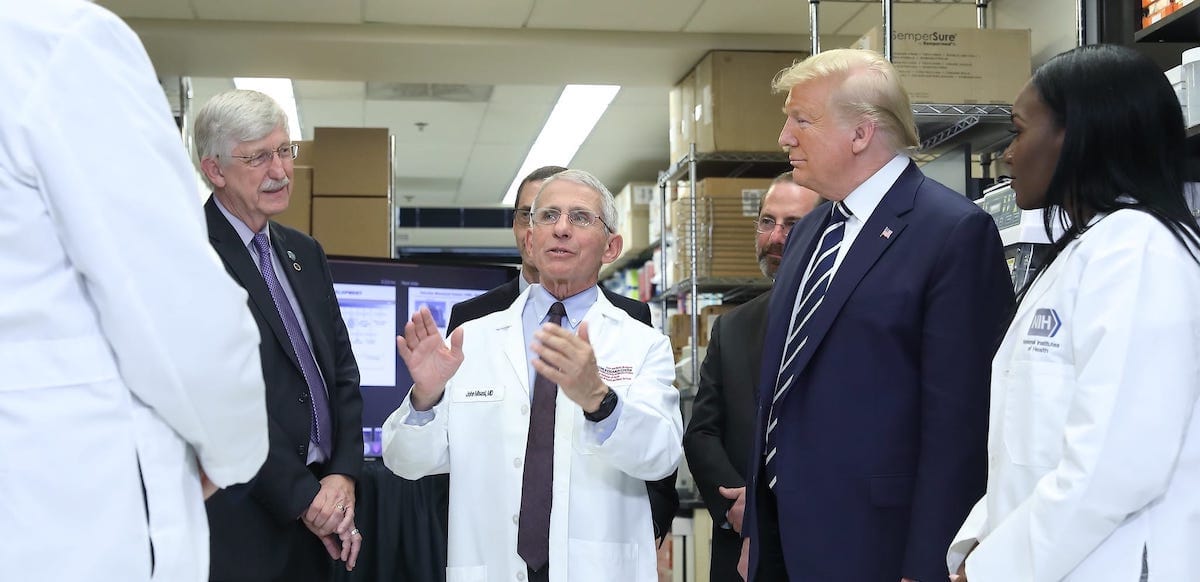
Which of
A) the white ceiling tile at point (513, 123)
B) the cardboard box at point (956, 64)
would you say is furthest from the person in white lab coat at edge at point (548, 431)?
the white ceiling tile at point (513, 123)

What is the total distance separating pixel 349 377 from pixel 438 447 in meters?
0.40

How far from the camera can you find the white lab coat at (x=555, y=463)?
209cm


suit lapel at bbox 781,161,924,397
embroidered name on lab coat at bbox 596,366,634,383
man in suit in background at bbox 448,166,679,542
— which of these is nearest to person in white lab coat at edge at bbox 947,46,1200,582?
suit lapel at bbox 781,161,924,397

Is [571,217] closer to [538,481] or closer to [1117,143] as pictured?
[538,481]

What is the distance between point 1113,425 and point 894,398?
511 millimetres

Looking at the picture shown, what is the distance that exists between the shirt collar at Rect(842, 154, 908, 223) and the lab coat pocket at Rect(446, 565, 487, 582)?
0.96 m

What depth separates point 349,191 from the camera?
4.90 m

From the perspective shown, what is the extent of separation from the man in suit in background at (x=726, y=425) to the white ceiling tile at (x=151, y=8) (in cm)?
359

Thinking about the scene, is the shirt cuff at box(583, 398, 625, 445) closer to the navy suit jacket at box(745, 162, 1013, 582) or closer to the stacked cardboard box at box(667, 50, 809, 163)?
the navy suit jacket at box(745, 162, 1013, 582)

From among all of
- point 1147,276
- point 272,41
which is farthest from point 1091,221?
point 272,41

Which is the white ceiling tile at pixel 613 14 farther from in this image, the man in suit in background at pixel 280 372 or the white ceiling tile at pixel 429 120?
the man in suit in background at pixel 280 372

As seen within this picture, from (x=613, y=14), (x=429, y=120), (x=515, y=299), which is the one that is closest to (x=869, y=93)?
(x=515, y=299)

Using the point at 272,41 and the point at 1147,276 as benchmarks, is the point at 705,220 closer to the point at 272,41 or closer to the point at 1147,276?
the point at 272,41

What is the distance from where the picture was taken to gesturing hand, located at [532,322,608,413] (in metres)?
1.89
